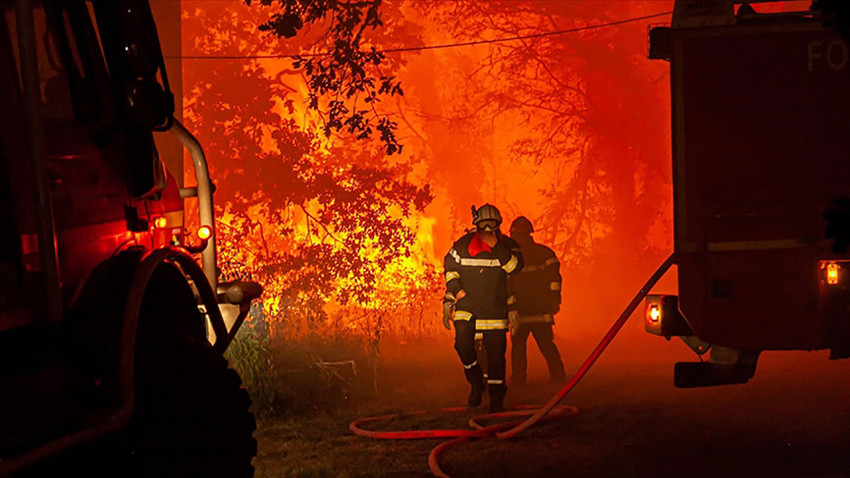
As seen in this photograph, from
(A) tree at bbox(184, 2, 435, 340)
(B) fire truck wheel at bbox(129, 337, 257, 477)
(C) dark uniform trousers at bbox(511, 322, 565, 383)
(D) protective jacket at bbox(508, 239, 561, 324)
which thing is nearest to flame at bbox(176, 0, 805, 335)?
(A) tree at bbox(184, 2, 435, 340)

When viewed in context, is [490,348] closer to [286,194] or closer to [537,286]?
[537,286]

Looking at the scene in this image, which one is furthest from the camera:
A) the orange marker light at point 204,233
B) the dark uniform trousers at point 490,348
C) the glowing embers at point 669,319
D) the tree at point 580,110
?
the tree at point 580,110

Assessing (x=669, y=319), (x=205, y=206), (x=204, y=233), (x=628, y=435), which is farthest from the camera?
(x=628, y=435)

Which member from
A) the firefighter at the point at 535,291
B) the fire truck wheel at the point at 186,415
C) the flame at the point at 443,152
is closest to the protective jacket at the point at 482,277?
the firefighter at the point at 535,291

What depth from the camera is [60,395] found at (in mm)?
→ 3016

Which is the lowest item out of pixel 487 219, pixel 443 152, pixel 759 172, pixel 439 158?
pixel 487 219

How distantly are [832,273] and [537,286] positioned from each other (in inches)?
167

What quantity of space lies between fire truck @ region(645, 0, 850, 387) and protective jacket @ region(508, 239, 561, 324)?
3681 mm

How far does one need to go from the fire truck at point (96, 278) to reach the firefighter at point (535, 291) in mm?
6653

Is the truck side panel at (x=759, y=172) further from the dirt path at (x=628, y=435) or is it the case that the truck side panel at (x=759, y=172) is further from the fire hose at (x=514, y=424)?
the dirt path at (x=628, y=435)

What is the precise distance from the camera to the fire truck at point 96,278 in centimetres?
300

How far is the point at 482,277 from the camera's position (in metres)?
9.73

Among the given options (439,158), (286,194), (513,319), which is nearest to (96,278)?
(513,319)

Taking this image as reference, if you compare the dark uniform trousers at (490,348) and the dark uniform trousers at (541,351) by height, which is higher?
the dark uniform trousers at (490,348)
